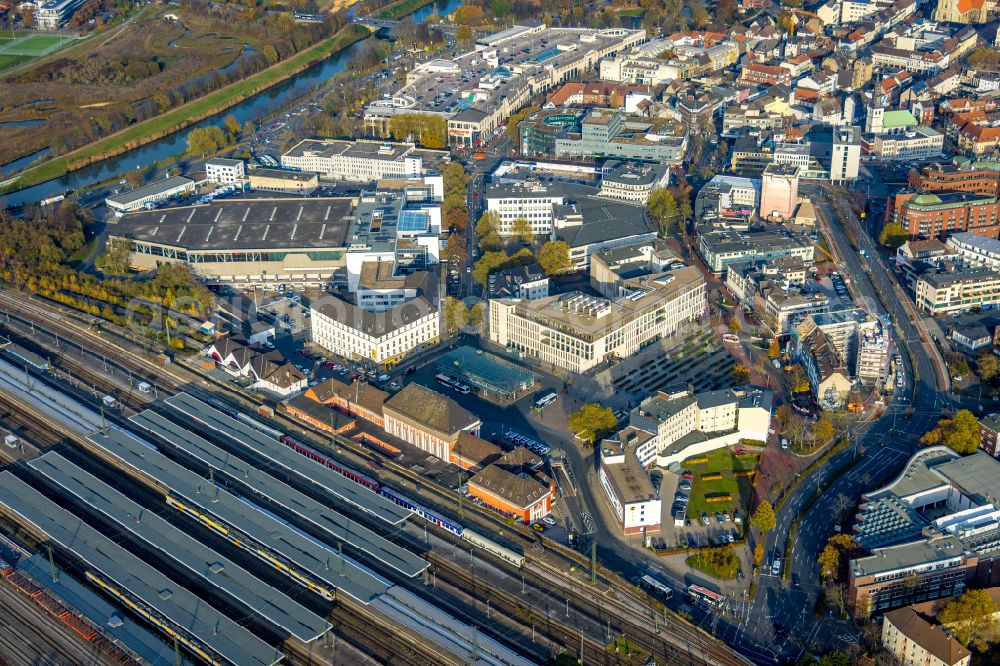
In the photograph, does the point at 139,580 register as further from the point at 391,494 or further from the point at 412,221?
the point at 412,221

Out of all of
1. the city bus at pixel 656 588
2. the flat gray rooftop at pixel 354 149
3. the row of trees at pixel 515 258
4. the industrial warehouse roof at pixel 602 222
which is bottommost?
the city bus at pixel 656 588

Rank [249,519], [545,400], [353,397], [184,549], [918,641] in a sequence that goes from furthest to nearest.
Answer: [545,400], [353,397], [249,519], [184,549], [918,641]

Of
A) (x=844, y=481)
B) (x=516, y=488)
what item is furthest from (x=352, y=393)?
(x=844, y=481)

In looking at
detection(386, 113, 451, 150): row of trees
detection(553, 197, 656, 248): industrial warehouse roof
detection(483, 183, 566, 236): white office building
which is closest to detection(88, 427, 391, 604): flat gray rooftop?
detection(553, 197, 656, 248): industrial warehouse roof

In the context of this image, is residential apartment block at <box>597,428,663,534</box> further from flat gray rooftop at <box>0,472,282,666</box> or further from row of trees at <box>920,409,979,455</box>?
flat gray rooftop at <box>0,472,282,666</box>

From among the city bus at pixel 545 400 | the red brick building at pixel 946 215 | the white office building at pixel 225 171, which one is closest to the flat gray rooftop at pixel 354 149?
the white office building at pixel 225 171

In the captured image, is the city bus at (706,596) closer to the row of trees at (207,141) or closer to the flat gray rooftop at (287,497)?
the flat gray rooftop at (287,497)
